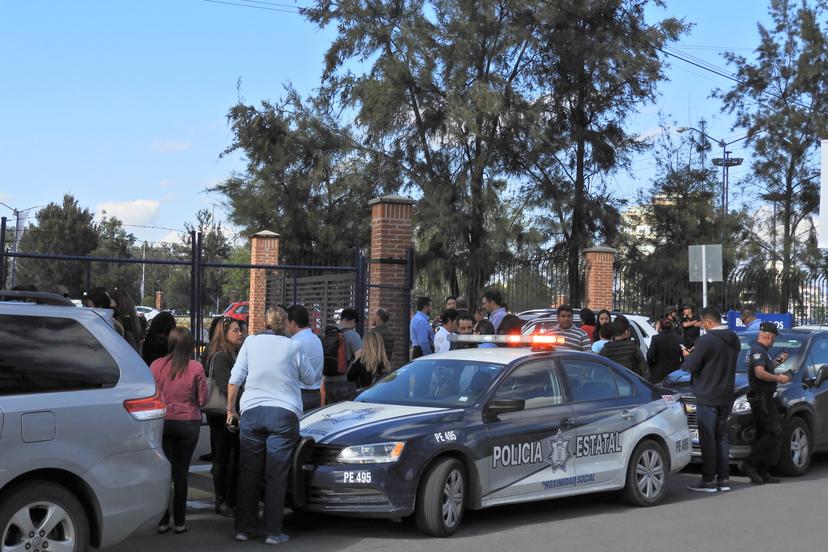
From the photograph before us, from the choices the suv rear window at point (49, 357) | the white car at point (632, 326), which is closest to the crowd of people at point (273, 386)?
the suv rear window at point (49, 357)

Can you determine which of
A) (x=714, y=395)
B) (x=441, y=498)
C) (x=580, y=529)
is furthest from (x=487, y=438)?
(x=714, y=395)

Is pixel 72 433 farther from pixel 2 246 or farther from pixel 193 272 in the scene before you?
pixel 193 272

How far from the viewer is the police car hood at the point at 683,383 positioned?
11.5 metres

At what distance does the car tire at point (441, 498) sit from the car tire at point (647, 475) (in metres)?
2.14

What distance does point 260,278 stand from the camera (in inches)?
784

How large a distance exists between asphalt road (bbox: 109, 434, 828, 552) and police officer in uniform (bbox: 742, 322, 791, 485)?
0.93 metres

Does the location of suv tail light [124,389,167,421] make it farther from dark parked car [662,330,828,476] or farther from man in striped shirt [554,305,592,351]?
dark parked car [662,330,828,476]

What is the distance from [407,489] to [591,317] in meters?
6.47

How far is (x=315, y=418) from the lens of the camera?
27.7ft

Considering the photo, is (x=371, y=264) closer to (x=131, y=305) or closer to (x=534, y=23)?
(x=131, y=305)

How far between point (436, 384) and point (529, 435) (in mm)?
920

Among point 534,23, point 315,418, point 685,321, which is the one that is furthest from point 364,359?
point 534,23

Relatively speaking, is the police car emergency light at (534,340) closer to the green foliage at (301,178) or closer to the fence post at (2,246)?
the fence post at (2,246)

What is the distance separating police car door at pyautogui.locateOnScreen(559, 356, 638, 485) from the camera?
352 inches
